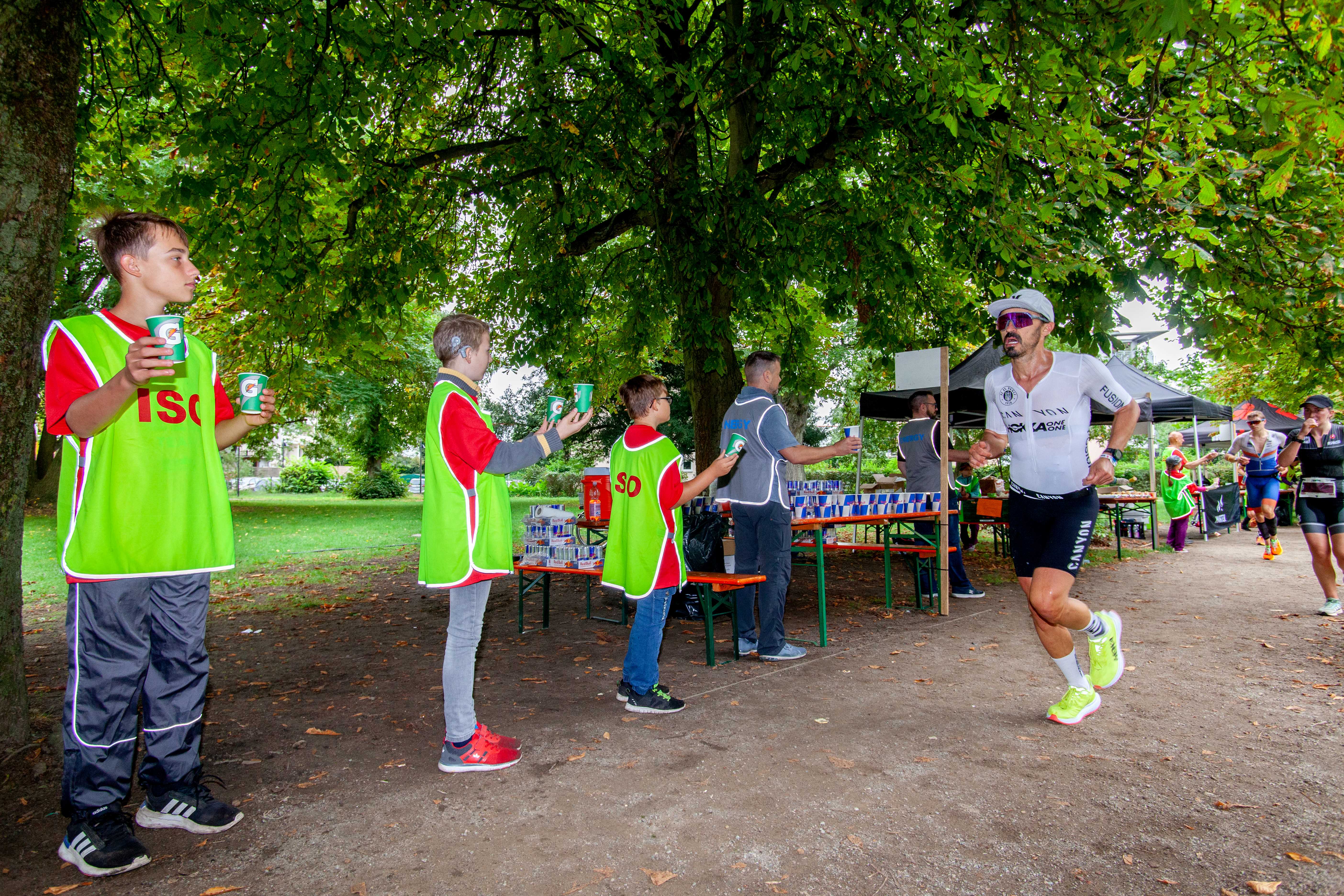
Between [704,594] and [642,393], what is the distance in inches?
70.5

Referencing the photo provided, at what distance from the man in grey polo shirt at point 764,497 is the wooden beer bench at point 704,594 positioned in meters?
0.14

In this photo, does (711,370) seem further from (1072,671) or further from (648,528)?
(1072,671)

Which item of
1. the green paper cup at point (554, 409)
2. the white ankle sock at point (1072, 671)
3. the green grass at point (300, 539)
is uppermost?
the green paper cup at point (554, 409)

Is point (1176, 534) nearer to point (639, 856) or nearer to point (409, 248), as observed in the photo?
point (409, 248)

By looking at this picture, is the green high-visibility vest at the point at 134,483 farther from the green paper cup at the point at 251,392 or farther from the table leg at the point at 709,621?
the table leg at the point at 709,621

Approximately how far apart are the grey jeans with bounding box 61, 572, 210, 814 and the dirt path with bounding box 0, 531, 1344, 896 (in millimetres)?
305

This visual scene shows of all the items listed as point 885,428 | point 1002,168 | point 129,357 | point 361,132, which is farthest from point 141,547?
point 885,428

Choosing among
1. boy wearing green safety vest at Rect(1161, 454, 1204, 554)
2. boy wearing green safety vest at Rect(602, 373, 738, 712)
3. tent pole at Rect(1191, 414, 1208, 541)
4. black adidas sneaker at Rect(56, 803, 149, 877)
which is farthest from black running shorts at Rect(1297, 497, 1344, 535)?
black adidas sneaker at Rect(56, 803, 149, 877)

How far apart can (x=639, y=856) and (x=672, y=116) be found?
774 centimetres

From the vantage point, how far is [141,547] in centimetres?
280

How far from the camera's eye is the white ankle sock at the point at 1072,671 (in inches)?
173

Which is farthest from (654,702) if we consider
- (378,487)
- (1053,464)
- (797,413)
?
(378,487)

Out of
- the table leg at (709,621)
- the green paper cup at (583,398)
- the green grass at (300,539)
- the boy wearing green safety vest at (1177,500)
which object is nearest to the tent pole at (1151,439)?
the boy wearing green safety vest at (1177,500)

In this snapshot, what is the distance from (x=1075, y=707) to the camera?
14.2 feet
